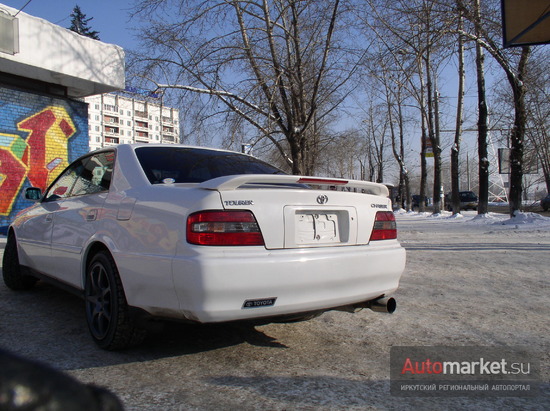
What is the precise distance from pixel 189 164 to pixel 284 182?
0.96 metres

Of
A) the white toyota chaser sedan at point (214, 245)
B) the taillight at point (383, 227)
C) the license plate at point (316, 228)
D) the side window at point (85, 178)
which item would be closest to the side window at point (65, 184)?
the side window at point (85, 178)

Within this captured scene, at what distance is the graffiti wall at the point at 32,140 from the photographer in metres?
10.8

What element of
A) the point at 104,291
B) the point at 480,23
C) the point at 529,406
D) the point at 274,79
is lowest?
the point at 529,406

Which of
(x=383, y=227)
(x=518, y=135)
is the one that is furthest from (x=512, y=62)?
(x=383, y=227)

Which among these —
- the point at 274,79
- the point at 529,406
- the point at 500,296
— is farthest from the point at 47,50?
the point at 529,406

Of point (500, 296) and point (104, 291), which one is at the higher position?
point (104, 291)

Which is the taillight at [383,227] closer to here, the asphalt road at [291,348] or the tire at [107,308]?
the asphalt road at [291,348]

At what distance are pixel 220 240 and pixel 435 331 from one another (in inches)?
80.9

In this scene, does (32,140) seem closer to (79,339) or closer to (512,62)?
(79,339)

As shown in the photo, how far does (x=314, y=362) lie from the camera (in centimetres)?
290

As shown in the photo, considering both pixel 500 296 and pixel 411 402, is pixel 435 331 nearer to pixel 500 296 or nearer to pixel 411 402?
pixel 411 402

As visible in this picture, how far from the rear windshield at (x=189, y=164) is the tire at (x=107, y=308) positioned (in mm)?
700

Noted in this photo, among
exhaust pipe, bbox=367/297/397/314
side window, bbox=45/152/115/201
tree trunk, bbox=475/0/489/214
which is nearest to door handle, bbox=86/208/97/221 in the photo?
side window, bbox=45/152/115/201

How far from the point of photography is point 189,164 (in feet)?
11.6
